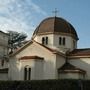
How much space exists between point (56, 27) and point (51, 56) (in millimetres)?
7555

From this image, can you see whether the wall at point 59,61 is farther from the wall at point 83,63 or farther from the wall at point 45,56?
the wall at point 83,63

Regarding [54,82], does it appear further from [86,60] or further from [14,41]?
[14,41]

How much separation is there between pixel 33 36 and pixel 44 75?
9.76m

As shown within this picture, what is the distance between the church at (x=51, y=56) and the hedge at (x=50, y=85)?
663 centimetres

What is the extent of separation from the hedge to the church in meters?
6.63

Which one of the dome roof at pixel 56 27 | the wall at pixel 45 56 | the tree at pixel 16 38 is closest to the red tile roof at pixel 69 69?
the wall at pixel 45 56

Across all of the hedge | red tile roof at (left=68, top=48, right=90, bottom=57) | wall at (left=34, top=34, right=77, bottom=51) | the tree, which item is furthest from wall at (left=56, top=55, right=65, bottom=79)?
the tree

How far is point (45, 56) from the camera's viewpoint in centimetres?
4647

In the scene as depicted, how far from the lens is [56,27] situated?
52.1 m

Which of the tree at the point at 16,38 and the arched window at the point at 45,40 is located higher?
the tree at the point at 16,38

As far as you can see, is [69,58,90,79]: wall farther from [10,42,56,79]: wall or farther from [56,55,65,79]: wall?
[10,42,56,79]: wall

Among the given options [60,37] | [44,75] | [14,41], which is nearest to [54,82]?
[44,75]

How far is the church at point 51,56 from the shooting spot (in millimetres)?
45438

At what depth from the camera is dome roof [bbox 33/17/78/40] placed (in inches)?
2039
